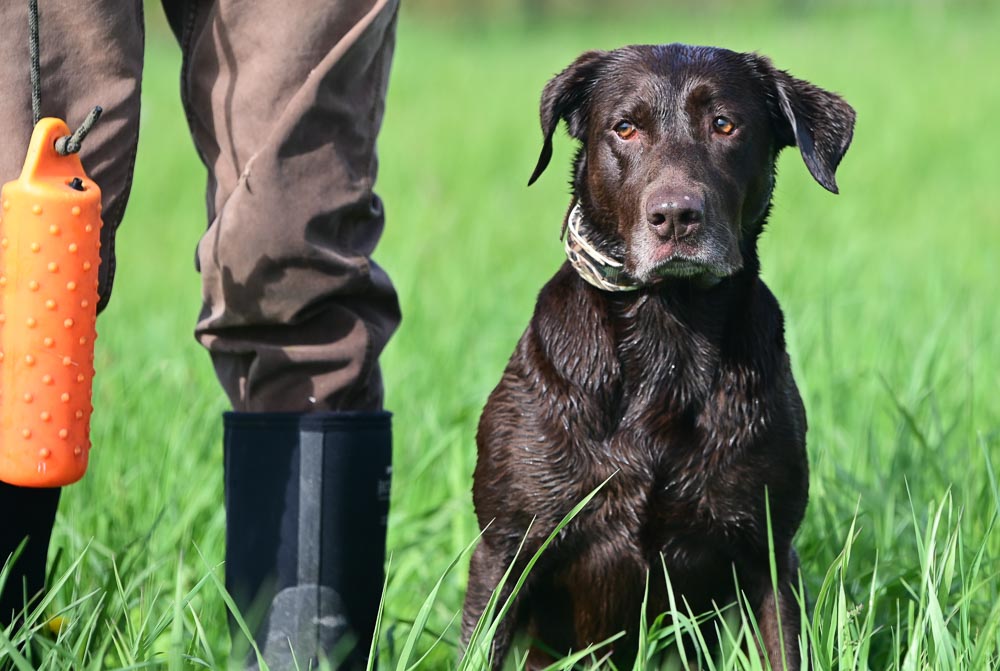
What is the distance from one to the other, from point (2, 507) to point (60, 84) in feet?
2.42

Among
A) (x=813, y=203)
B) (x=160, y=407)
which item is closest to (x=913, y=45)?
(x=813, y=203)

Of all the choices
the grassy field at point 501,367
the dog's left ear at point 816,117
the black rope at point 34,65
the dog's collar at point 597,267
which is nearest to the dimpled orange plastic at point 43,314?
the black rope at point 34,65

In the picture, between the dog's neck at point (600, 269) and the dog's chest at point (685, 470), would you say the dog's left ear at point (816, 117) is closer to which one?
the dog's neck at point (600, 269)

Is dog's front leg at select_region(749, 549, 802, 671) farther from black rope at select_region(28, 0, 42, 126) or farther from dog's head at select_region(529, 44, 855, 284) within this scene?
black rope at select_region(28, 0, 42, 126)

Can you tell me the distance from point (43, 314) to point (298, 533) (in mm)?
746

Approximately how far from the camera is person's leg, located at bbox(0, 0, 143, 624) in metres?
2.04

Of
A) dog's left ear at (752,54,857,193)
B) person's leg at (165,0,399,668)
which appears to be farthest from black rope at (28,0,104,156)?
dog's left ear at (752,54,857,193)

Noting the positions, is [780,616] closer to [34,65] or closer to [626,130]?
[626,130]

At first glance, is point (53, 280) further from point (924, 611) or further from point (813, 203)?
point (813, 203)

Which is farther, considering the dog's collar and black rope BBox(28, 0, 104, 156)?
the dog's collar

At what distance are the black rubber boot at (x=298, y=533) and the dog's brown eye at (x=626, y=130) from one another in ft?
2.52

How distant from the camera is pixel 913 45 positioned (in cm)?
1477

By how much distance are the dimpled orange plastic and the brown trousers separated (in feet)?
0.87

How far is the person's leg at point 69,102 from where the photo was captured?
2037mm
